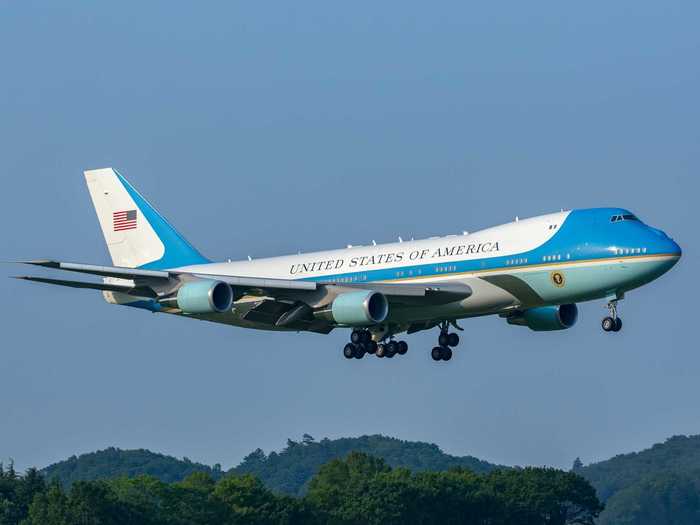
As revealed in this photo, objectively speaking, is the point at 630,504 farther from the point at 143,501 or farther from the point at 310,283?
the point at 310,283

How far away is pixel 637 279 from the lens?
69688 millimetres

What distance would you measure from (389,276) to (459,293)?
177 inches

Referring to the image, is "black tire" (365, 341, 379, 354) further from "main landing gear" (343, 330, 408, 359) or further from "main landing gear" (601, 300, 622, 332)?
"main landing gear" (601, 300, 622, 332)

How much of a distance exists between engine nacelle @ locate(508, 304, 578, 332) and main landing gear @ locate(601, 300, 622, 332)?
669 cm

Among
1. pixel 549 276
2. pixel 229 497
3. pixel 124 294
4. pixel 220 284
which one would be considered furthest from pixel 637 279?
pixel 229 497

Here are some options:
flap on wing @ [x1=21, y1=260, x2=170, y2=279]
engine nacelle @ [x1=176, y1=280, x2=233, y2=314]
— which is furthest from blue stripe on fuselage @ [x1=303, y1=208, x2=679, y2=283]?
flap on wing @ [x1=21, y1=260, x2=170, y2=279]

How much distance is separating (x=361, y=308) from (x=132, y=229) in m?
20.7

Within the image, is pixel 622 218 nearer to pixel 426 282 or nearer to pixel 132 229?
pixel 426 282

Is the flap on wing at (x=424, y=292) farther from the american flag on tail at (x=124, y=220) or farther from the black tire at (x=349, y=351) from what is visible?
the american flag on tail at (x=124, y=220)

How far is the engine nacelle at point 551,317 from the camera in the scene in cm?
7856

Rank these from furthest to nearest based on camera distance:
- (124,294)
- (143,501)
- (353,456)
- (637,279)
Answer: (353,456) → (143,501) → (124,294) → (637,279)

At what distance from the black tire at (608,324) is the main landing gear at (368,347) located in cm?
1117

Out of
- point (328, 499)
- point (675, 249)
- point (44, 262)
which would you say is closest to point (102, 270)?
point (44, 262)

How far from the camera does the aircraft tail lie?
88125 mm
